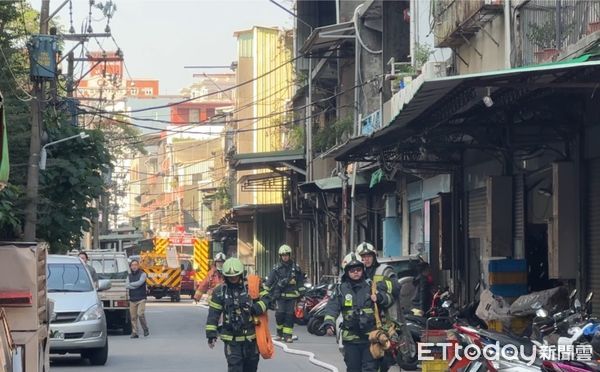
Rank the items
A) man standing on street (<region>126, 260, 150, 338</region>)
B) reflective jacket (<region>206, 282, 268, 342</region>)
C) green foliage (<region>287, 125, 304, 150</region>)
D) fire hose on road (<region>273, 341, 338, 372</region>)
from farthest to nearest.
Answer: green foliage (<region>287, 125, 304, 150</region>) < man standing on street (<region>126, 260, 150, 338</region>) < fire hose on road (<region>273, 341, 338, 372</region>) < reflective jacket (<region>206, 282, 268, 342</region>)

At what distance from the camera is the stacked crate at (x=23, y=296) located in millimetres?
12328

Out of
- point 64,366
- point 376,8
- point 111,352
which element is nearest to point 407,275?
point 111,352

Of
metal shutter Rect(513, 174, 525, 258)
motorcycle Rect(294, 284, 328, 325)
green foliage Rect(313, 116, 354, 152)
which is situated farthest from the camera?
green foliage Rect(313, 116, 354, 152)

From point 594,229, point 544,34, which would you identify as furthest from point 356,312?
point 544,34

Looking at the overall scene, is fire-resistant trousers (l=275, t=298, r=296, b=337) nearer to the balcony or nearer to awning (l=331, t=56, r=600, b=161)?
awning (l=331, t=56, r=600, b=161)

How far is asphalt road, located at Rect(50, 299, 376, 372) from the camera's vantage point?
19.4m

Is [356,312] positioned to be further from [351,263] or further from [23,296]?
[23,296]

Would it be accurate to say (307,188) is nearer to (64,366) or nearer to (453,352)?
(64,366)

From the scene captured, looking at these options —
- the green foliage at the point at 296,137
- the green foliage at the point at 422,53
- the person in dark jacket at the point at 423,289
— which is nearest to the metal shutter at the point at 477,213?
the person in dark jacket at the point at 423,289

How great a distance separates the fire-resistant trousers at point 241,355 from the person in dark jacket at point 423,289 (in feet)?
35.1

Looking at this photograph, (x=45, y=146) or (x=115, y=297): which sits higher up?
(x=45, y=146)

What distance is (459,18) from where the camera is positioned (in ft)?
77.4

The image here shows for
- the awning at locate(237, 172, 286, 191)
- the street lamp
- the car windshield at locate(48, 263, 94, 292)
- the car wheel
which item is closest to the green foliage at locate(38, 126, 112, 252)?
the street lamp

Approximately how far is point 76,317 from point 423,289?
24.2ft
